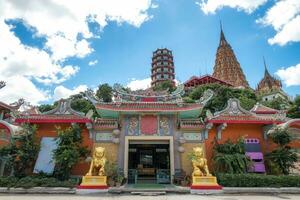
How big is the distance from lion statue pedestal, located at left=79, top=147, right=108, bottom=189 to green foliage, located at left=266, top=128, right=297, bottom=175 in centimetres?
836

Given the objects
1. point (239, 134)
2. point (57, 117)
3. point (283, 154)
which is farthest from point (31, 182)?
point (283, 154)

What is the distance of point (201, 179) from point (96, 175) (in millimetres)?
4786

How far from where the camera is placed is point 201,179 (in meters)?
10.7

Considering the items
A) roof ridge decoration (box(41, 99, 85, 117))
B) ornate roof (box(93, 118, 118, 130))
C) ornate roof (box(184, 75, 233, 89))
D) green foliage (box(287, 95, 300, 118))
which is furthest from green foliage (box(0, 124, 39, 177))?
ornate roof (box(184, 75, 233, 89))

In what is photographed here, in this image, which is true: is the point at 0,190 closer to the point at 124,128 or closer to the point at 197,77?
the point at 124,128

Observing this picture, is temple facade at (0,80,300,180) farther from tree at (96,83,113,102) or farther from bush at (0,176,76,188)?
tree at (96,83,113,102)

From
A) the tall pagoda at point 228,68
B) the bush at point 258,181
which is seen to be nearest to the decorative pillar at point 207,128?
the bush at point 258,181

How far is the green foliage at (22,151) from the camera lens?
1119 cm

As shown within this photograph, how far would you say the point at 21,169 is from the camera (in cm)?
1140

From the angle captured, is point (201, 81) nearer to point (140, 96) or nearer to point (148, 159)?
point (148, 159)

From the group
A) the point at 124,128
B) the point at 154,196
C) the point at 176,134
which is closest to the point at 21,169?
the point at 124,128

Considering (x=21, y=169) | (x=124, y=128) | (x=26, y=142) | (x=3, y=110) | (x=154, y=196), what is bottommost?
→ (x=154, y=196)

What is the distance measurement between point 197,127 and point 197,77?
5590 centimetres

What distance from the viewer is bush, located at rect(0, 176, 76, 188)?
10251 millimetres
